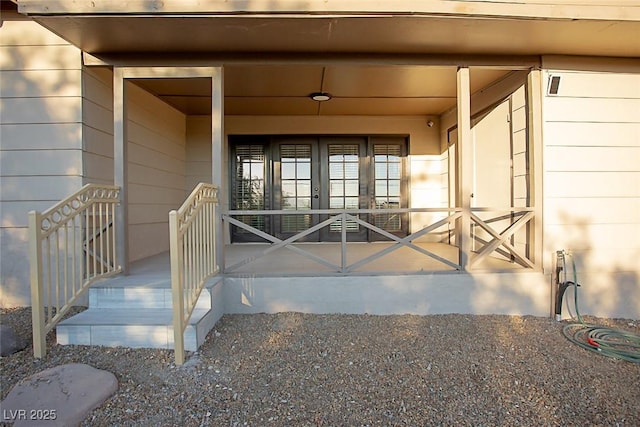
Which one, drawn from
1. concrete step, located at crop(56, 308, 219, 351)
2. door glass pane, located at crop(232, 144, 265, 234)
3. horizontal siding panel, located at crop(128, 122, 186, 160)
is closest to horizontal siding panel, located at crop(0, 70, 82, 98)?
horizontal siding panel, located at crop(128, 122, 186, 160)

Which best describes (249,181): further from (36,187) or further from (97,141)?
(36,187)

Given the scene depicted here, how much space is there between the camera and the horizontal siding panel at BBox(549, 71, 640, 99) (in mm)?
3402

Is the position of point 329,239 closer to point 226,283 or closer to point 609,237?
point 226,283

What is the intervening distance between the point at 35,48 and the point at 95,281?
2.24 meters

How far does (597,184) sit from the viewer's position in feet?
11.3

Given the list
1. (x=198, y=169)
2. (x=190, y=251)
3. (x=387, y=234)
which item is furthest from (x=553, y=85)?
(x=198, y=169)

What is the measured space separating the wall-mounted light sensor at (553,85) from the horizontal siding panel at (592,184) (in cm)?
75

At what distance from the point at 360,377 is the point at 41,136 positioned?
3.46 metres

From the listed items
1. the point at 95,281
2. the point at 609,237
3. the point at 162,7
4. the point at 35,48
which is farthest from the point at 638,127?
the point at 35,48

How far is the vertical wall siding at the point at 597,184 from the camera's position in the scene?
340 cm

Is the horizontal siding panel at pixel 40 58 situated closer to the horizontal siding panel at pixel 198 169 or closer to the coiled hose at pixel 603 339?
the horizontal siding panel at pixel 198 169

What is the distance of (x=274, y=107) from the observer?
5.13m

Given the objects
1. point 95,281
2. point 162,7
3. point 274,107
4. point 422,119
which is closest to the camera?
point 162,7

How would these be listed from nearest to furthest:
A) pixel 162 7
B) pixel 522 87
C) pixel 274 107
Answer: pixel 162 7, pixel 522 87, pixel 274 107
